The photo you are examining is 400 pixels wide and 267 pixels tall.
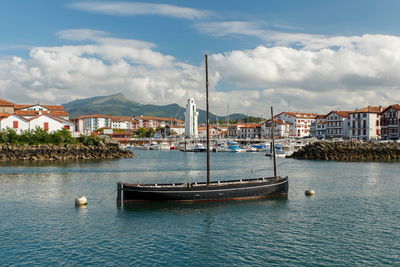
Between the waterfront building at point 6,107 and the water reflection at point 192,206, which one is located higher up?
the waterfront building at point 6,107

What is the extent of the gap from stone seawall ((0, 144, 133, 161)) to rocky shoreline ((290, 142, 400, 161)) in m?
49.6

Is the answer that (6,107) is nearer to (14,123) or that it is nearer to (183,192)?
(14,123)

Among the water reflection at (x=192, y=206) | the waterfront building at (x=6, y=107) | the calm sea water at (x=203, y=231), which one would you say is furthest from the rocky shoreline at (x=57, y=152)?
the water reflection at (x=192, y=206)

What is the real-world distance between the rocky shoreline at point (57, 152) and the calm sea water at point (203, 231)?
1810 inches

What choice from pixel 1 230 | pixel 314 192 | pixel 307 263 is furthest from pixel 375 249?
pixel 1 230

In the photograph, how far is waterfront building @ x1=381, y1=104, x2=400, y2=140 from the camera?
115100 mm

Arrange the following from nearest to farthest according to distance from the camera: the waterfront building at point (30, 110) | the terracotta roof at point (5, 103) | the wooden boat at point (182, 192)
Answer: the wooden boat at point (182, 192), the terracotta roof at point (5, 103), the waterfront building at point (30, 110)

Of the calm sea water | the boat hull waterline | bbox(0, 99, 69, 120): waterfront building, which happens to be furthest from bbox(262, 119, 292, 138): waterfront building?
the boat hull waterline

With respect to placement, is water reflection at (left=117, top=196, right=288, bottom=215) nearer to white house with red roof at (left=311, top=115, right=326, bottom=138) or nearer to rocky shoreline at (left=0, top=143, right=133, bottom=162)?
rocky shoreline at (left=0, top=143, right=133, bottom=162)

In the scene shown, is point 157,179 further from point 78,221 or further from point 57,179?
point 78,221

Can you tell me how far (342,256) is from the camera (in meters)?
19.0

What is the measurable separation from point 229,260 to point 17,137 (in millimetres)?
85582

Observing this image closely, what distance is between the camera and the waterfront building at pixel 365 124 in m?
119

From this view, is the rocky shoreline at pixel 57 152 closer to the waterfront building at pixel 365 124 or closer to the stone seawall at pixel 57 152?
the stone seawall at pixel 57 152
